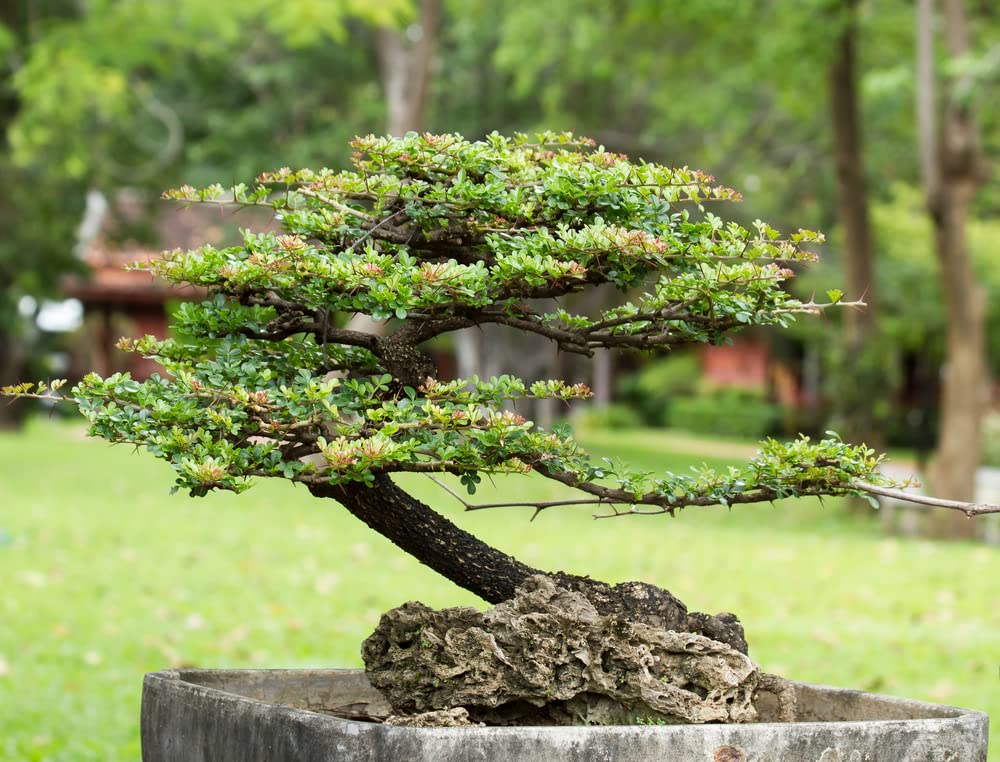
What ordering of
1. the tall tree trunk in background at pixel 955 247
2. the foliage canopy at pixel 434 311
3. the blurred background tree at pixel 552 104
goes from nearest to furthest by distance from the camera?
the foliage canopy at pixel 434 311
the tall tree trunk in background at pixel 955 247
the blurred background tree at pixel 552 104

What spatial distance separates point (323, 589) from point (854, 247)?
9.08m

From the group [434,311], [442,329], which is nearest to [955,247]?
[442,329]

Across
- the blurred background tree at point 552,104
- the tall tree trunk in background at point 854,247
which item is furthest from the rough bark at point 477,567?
the tall tree trunk in background at point 854,247

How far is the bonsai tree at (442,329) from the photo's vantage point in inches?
109

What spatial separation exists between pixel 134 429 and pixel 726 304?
124cm

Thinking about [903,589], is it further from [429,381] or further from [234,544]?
[429,381]

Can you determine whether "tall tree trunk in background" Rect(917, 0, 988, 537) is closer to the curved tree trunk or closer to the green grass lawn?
the green grass lawn

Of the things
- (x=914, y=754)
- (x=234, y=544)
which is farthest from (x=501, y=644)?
(x=234, y=544)

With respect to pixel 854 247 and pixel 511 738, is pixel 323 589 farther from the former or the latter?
pixel 854 247

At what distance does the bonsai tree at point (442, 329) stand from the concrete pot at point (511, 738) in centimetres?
39

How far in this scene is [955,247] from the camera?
13188mm

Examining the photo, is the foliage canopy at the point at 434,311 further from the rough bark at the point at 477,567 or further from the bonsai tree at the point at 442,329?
the rough bark at the point at 477,567

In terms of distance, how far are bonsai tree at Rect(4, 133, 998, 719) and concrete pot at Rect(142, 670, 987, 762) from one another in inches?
15.5

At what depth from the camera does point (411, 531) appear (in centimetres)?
310
